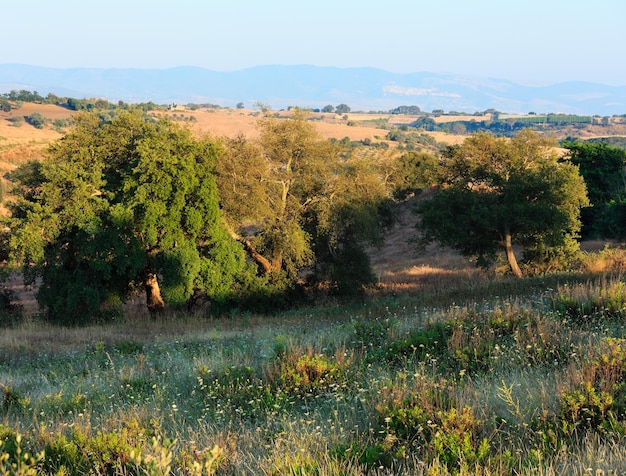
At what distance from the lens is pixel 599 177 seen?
1784 inches

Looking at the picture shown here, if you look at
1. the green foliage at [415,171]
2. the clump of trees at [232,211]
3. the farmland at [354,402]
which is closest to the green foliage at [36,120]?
the green foliage at [415,171]

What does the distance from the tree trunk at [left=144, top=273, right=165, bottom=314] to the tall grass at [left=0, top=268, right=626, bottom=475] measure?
9860 mm

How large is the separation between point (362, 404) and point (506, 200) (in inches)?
808

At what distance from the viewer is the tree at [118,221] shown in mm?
19266

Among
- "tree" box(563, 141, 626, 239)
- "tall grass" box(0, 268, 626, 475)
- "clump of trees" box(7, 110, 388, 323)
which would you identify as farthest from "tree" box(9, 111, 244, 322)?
"tree" box(563, 141, 626, 239)

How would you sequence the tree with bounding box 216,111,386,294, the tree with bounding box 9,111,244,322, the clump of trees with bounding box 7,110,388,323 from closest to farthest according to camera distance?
1. the tree with bounding box 9,111,244,322
2. the clump of trees with bounding box 7,110,388,323
3. the tree with bounding box 216,111,386,294

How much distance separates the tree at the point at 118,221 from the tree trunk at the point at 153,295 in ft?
0.25

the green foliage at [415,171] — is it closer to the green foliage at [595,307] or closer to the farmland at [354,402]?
the green foliage at [595,307]

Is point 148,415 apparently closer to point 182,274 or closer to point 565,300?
point 565,300

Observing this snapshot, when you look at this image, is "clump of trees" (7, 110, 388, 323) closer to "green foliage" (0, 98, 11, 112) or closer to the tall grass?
the tall grass

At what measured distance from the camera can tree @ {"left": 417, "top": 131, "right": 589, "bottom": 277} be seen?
23656 millimetres

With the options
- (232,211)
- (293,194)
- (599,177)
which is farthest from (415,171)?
(232,211)

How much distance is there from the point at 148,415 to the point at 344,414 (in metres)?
2.05

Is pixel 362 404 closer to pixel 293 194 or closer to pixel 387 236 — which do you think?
pixel 293 194
